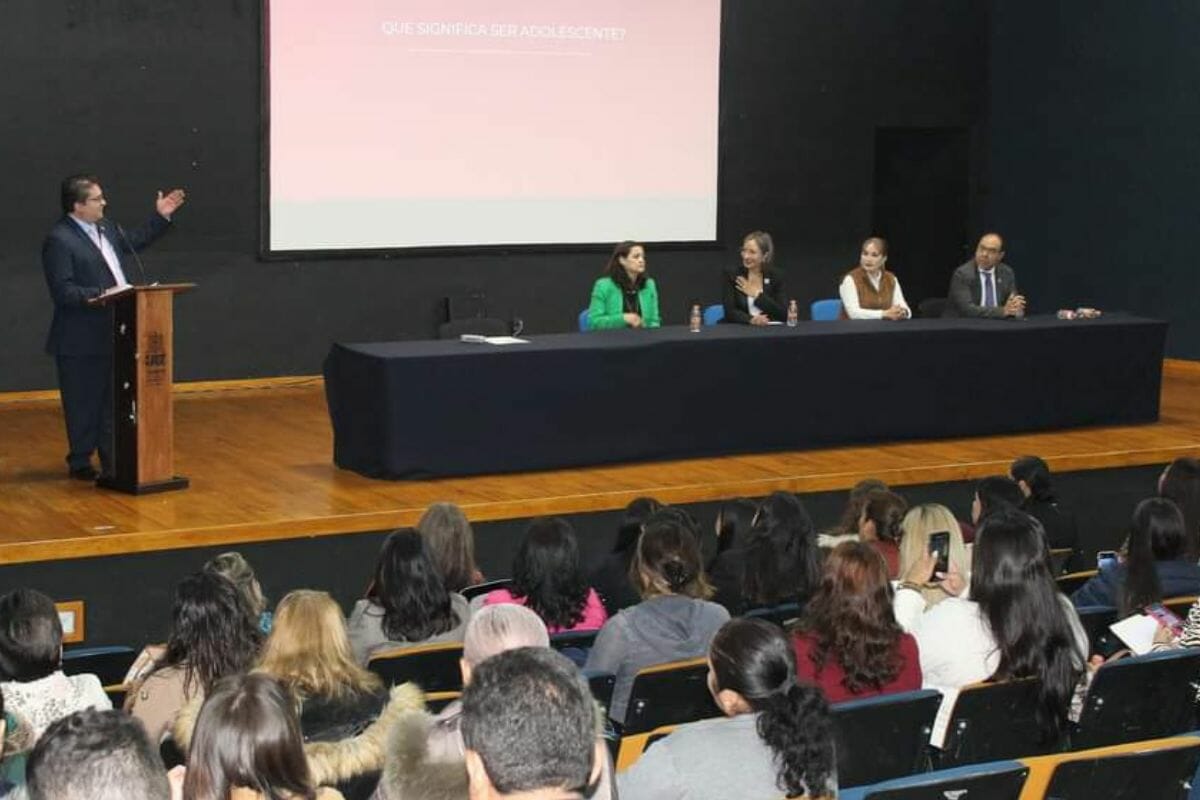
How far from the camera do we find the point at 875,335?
30.3 ft

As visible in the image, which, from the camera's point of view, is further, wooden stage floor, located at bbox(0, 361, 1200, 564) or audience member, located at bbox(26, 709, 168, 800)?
wooden stage floor, located at bbox(0, 361, 1200, 564)

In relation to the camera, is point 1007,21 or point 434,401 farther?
point 1007,21

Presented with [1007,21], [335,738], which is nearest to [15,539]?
[335,738]

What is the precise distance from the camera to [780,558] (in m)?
5.95

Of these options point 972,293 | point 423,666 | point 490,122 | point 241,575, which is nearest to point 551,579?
point 423,666

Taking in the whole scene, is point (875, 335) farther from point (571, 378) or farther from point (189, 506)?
point (189, 506)

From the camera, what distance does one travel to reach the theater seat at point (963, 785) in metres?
3.53

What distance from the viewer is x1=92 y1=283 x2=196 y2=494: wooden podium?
296 inches

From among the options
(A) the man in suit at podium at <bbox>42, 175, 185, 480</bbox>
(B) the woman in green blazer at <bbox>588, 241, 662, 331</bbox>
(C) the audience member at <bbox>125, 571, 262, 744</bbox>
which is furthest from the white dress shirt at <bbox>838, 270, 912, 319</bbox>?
(C) the audience member at <bbox>125, 571, 262, 744</bbox>

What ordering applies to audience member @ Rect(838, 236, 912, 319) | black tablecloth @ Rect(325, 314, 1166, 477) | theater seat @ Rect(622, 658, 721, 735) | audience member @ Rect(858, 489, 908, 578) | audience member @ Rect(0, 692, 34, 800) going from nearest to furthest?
audience member @ Rect(0, 692, 34, 800) → theater seat @ Rect(622, 658, 721, 735) → audience member @ Rect(858, 489, 908, 578) → black tablecloth @ Rect(325, 314, 1166, 477) → audience member @ Rect(838, 236, 912, 319)

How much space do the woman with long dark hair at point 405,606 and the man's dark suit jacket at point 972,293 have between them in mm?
5547

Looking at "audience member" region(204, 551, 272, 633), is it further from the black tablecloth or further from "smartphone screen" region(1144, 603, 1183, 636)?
the black tablecloth

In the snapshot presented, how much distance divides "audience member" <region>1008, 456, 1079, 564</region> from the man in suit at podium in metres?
3.84

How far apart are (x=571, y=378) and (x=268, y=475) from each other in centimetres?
148
